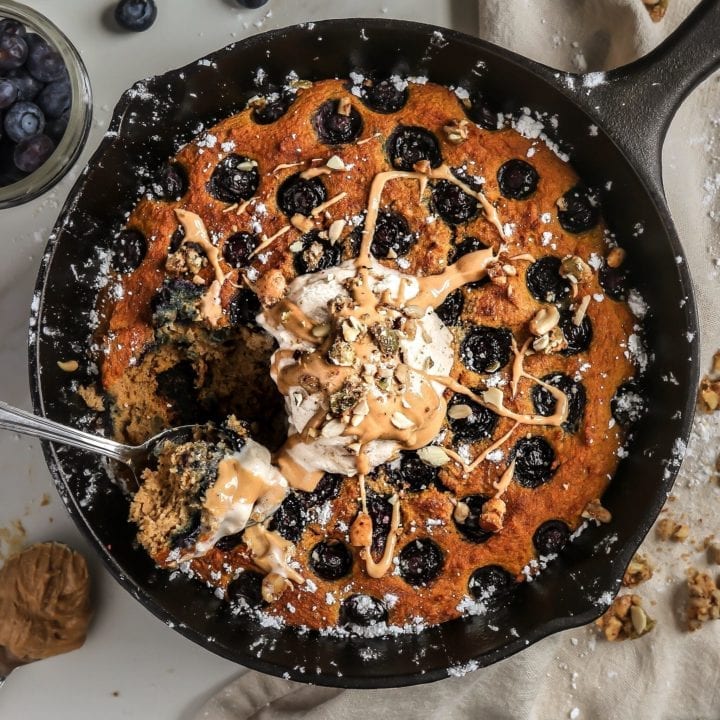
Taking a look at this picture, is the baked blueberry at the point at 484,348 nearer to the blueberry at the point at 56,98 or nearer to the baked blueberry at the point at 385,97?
the baked blueberry at the point at 385,97

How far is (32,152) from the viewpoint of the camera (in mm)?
2828

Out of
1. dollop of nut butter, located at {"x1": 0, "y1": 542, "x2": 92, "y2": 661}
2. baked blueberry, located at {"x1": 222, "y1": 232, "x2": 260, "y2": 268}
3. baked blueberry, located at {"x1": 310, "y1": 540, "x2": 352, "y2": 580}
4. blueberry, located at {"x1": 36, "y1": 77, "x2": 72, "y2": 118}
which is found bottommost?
dollop of nut butter, located at {"x1": 0, "y1": 542, "x2": 92, "y2": 661}

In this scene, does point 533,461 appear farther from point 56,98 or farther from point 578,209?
point 56,98

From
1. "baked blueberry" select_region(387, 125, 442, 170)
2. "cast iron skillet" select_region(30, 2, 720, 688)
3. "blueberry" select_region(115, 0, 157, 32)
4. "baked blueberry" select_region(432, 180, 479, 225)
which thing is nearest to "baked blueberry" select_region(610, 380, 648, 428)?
"cast iron skillet" select_region(30, 2, 720, 688)

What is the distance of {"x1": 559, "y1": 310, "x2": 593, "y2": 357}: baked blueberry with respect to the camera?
2.50 m

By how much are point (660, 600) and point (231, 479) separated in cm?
166

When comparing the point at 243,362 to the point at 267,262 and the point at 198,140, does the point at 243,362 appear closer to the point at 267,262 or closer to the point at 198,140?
the point at 267,262

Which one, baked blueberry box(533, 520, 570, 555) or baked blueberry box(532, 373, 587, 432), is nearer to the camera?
baked blueberry box(532, 373, 587, 432)

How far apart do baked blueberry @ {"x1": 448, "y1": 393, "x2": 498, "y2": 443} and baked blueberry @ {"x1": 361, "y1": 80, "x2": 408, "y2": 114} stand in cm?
91

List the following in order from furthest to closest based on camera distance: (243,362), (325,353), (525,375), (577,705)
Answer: (577,705) < (243,362) < (525,375) < (325,353)

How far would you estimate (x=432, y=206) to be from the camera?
2.48 m

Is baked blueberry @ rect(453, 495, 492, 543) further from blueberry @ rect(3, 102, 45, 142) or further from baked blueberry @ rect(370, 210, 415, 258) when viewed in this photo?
blueberry @ rect(3, 102, 45, 142)

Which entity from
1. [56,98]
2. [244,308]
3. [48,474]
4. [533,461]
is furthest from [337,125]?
[48,474]

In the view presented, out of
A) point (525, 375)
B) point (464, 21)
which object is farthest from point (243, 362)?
point (464, 21)
